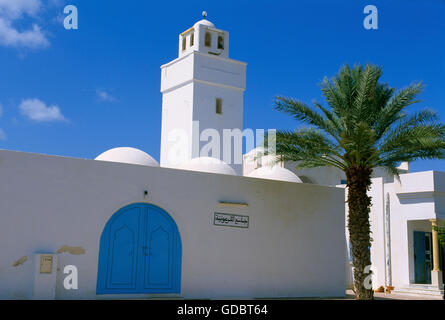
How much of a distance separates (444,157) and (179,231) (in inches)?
274

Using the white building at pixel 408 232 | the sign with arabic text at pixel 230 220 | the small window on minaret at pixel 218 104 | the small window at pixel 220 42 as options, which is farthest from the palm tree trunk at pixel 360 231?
the small window at pixel 220 42

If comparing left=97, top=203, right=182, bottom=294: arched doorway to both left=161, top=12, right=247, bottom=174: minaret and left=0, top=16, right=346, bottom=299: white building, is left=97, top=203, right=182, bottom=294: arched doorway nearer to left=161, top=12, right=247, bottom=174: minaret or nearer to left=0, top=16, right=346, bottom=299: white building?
left=0, top=16, right=346, bottom=299: white building

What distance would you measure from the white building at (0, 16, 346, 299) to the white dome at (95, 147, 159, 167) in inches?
1.5

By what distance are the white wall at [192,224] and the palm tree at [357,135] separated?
5.23 ft

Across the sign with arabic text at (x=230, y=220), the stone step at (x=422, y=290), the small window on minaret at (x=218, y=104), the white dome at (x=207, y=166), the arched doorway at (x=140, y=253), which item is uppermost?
the small window on minaret at (x=218, y=104)

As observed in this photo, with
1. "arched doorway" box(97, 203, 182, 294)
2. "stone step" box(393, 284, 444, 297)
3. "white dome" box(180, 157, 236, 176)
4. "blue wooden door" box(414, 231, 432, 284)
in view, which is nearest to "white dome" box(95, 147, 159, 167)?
"white dome" box(180, 157, 236, 176)

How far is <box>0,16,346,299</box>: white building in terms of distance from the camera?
441 inches

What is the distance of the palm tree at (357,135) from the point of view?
1343cm

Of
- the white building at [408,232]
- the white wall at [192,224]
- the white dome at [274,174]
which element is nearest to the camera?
the white wall at [192,224]

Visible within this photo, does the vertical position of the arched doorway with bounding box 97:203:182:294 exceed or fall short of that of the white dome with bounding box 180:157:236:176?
it falls short

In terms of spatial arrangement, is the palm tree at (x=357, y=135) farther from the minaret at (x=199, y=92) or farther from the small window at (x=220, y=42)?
the small window at (x=220, y=42)

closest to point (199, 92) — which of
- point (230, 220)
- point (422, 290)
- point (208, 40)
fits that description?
point (208, 40)

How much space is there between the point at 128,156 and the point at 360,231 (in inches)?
252
